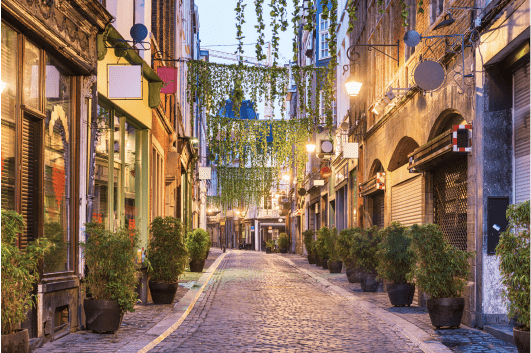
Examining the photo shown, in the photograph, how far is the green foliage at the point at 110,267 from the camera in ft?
28.7

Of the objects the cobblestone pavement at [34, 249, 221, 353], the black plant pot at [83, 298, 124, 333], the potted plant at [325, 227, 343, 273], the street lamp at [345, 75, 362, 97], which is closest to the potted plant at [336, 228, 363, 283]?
the potted plant at [325, 227, 343, 273]

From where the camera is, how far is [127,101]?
13.2 meters

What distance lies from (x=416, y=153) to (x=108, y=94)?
6.41 metres

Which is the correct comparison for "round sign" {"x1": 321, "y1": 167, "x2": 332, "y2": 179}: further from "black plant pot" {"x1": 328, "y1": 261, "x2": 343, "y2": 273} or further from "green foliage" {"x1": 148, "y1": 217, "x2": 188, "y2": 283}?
"green foliage" {"x1": 148, "y1": 217, "x2": 188, "y2": 283}

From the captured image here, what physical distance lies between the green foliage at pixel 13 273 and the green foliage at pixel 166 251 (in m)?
6.14

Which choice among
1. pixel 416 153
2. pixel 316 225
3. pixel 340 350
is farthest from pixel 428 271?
pixel 316 225

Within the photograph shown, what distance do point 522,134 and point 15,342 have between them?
7622 mm

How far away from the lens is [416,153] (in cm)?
1360

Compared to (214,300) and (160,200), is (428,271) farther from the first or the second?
(160,200)

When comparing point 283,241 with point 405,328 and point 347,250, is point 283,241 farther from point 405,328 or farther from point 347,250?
point 405,328

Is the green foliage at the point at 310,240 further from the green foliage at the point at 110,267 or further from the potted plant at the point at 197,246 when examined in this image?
the green foliage at the point at 110,267

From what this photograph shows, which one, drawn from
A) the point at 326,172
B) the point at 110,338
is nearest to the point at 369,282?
the point at 110,338

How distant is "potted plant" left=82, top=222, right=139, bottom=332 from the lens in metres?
8.70

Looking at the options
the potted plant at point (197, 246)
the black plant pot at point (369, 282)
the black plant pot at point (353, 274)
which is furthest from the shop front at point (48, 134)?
the potted plant at point (197, 246)
